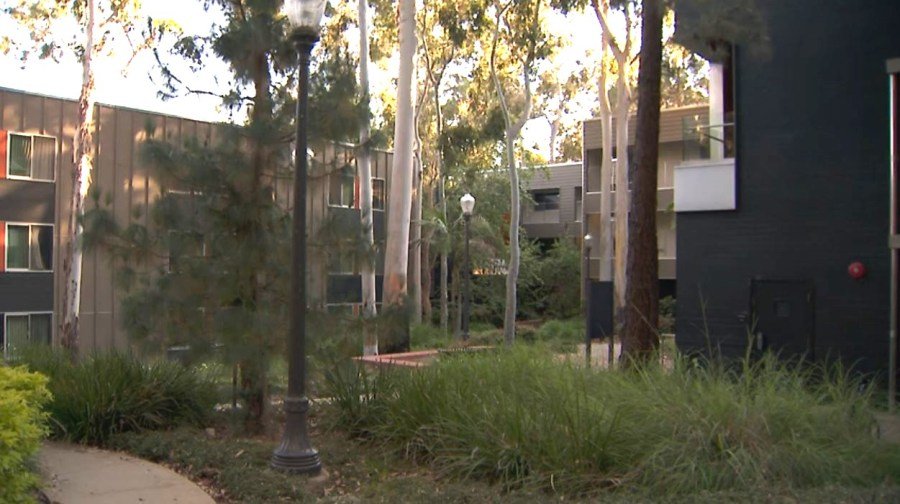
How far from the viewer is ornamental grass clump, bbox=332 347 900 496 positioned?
7.13 meters

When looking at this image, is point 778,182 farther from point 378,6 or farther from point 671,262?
point 671,262

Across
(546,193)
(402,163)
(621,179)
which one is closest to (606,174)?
(621,179)

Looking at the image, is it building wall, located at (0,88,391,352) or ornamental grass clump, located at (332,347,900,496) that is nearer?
ornamental grass clump, located at (332,347,900,496)

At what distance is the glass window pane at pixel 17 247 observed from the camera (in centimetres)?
2677

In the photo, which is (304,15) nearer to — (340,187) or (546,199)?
(340,187)

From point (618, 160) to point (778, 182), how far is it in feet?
51.4

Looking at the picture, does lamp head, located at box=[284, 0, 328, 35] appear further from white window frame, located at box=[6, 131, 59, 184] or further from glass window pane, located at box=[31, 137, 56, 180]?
glass window pane, located at box=[31, 137, 56, 180]

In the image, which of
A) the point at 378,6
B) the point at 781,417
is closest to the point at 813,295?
the point at 781,417

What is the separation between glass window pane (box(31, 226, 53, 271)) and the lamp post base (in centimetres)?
2180

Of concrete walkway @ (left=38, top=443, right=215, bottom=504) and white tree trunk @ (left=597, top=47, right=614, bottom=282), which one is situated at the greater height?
white tree trunk @ (left=597, top=47, right=614, bottom=282)

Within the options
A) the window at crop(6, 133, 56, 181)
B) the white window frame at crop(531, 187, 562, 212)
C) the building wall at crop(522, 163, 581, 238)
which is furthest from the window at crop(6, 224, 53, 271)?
the white window frame at crop(531, 187, 562, 212)

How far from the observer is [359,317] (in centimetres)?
1022

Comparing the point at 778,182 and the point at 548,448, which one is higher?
the point at 778,182

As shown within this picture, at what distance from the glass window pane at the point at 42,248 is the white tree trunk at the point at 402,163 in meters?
10.6
